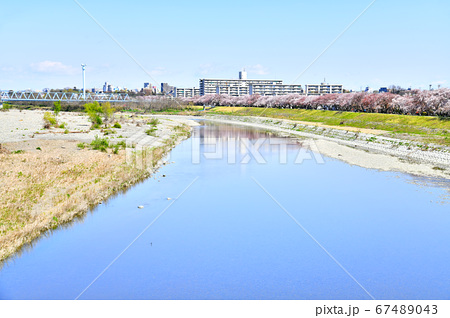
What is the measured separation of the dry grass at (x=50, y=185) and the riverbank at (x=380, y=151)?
1778 centimetres

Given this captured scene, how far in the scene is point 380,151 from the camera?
39.7 m

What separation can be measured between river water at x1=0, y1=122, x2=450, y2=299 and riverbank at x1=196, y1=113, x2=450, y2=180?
17.9 ft

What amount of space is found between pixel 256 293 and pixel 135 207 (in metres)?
9.71

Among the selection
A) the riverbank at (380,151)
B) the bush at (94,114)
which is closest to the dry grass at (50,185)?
the riverbank at (380,151)

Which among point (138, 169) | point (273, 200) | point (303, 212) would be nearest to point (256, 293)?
point (303, 212)

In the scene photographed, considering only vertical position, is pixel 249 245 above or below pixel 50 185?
below

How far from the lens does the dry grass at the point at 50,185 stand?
48.8 ft

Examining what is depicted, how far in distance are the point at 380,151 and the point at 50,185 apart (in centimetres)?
3084

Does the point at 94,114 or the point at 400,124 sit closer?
the point at 400,124

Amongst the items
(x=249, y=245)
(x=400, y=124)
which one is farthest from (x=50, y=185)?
(x=400, y=124)

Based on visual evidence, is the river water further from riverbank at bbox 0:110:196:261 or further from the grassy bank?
the grassy bank

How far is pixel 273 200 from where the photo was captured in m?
21.5

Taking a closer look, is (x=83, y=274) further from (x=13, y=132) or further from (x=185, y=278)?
(x=13, y=132)

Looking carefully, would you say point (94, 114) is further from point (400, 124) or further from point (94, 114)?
point (400, 124)
